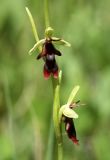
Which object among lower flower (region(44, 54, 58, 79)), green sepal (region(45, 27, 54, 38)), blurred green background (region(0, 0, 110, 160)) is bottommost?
blurred green background (region(0, 0, 110, 160))

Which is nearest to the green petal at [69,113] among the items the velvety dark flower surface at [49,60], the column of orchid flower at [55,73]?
the column of orchid flower at [55,73]

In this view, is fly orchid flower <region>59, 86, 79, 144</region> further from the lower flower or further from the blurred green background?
the blurred green background

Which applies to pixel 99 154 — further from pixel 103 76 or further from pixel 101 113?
pixel 103 76

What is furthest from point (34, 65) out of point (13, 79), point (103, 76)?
point (103, 76)

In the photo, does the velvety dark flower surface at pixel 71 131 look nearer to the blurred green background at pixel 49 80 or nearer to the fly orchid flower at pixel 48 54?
the fly orchid flower at pixel 48 54

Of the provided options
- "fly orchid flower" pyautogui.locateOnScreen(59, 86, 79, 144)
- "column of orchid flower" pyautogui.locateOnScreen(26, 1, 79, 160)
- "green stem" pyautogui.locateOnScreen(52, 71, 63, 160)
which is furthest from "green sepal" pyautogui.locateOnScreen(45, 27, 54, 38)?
"fly orchid flower" pyautogui.locateOnScreen(59, 86, 79, 144)

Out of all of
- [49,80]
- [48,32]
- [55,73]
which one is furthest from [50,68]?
[49,80]
